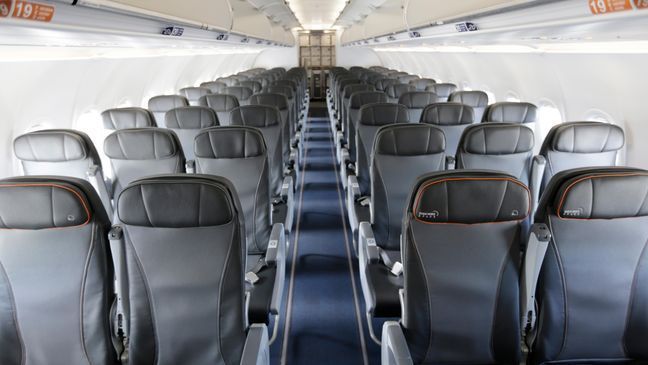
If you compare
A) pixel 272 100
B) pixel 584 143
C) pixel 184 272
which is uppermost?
pixel 272 100

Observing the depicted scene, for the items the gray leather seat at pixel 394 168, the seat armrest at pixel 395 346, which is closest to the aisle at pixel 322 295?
the gray leather seat at pixel 394 168

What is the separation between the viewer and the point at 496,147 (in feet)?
12.8

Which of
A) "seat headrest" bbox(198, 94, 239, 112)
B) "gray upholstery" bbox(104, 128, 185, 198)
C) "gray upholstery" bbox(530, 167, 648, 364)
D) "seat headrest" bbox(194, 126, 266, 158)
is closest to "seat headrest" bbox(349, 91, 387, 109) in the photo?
"seat headrest" bbox(198, 94, 239, 112)

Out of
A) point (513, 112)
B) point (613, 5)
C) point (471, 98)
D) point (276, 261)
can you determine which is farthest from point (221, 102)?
point (613, 5)

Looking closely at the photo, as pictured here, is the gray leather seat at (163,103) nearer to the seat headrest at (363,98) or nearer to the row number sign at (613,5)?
the seat headrest at (363,98)

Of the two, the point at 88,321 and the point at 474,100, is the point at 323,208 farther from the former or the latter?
the point at 88,321

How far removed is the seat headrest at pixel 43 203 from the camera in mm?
2078

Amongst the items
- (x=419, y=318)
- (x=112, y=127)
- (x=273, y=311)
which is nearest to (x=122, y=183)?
(x=112, y=127)

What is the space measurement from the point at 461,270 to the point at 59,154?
10.8 ft

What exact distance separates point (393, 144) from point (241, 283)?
203cm

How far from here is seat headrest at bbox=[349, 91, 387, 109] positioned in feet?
25.5

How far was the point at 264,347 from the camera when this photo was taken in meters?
2.48

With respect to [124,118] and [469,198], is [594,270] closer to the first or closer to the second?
[469,198]

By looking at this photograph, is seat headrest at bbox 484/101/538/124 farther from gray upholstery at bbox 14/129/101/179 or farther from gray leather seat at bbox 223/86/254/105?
gray leather seat at bbox 223/86/254/105
